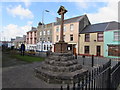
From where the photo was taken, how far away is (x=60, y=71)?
6273 millimetres

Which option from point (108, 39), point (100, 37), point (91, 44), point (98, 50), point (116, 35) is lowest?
point (98, 50)

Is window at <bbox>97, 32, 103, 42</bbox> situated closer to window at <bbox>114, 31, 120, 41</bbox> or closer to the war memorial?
window at <bbox>114, 31, 120, 41</bbox>

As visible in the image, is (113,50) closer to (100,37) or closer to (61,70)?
(100,37)

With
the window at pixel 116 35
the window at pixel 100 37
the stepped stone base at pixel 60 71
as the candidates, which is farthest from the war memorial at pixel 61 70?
the window at pixel 100 37

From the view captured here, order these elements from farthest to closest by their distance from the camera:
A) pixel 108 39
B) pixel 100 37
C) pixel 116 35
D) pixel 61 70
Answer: pixel 100 37 → pixel 108 39 → pixel 116 35 → pixel 61 70

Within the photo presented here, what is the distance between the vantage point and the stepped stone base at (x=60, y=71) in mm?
5395

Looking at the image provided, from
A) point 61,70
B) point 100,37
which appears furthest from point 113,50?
point 61,70

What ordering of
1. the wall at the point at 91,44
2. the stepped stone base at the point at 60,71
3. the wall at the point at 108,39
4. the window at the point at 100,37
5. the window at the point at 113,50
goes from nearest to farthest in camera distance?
the stepped stone base at the point at 60,71 → the window at the point at 113,50 → the wall at the point at 108,39 → the window at the point at 100,37 → the wall at the point at 91,44

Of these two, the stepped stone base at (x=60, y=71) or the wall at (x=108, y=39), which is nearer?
the stepped stone base at (x=60, y=71)

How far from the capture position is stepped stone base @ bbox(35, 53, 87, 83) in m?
5.39

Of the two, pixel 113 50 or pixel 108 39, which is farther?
pixel 108 39

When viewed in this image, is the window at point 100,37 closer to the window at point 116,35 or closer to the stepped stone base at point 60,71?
the window at point 116,35

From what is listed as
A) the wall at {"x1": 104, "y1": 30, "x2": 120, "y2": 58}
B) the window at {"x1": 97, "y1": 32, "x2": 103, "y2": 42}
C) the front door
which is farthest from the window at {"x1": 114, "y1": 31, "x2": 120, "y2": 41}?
the front door

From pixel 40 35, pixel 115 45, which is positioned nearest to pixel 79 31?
pixel 115 45
